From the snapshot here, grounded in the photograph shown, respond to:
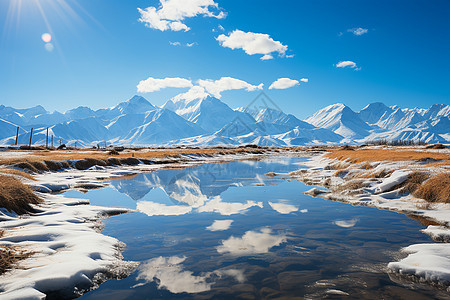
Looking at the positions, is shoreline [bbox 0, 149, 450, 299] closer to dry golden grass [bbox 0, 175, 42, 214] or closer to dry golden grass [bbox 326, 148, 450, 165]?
dry golden grass [bbox 0, 175, 42, 214]

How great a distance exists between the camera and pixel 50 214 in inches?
523

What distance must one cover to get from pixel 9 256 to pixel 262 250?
8026 millimetres

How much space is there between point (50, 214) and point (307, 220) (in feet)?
42.9

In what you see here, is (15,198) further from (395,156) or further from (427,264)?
(395,156)

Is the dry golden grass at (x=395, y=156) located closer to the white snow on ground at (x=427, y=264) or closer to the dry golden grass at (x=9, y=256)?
the white snow on ground at (x=427, y=264)

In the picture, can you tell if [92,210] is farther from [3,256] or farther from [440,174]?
[440,174]

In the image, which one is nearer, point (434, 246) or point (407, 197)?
point (434, 246)

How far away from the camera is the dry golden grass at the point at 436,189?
15371mm

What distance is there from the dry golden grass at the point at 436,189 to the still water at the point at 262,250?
2970 mm

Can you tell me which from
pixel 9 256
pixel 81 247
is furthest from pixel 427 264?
pixel 9 256

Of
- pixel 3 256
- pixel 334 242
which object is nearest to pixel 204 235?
pixel 334 242

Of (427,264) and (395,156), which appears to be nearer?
(427,264)

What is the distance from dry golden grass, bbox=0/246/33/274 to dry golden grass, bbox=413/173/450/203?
19719 millimetres

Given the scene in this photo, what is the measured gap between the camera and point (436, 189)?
633 inches
